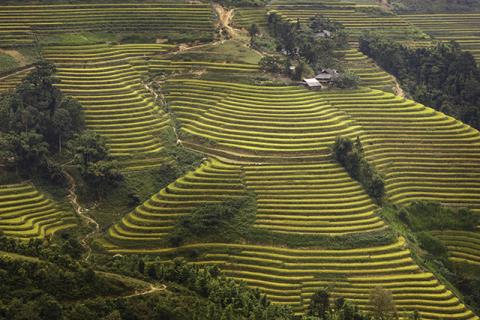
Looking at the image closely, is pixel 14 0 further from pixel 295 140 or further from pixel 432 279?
pixel 432 279

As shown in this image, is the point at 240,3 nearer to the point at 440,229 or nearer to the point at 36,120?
the point at 36,120

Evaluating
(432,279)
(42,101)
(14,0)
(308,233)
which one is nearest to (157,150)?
(42,101)

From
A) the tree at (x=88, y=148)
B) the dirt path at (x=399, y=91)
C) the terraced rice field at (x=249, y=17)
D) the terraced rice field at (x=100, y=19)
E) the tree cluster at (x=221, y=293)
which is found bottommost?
the tree cluster at (x=221, y=293)

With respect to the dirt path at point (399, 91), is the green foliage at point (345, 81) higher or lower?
higher

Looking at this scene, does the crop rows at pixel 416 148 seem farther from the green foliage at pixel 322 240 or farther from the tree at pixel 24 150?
the tree at pixel 24 150

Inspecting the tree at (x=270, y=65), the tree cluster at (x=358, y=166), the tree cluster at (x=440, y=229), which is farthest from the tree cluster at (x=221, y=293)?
the tree at (x=270, y=65)

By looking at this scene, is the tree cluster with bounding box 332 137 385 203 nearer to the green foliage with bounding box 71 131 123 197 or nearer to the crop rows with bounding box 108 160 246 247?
the crop rows with bounding box 108 160 246 247

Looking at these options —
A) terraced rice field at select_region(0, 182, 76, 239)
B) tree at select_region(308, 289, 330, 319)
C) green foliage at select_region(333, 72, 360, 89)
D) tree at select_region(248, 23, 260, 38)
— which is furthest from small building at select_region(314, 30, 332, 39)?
tree at select_region(308, 289, 330, 319)
